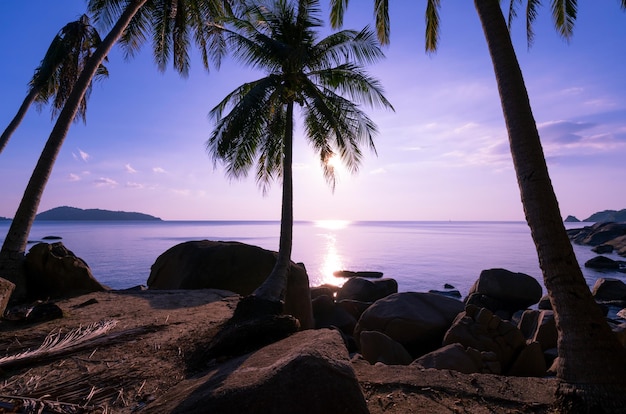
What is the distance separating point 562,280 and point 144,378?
5324 millimetres

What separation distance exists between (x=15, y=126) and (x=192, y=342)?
13.2 meters

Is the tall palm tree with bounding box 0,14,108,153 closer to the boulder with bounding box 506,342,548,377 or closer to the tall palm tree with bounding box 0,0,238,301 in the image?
the tall palm tree with bounding box 0,0,238,301

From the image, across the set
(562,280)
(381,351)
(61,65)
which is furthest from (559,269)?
(61,65)

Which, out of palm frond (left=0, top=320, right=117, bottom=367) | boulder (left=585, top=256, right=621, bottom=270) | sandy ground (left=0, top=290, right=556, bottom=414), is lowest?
boulder (left=585, top=256, right=621, bottom=270)

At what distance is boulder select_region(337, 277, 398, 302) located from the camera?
55.1ft

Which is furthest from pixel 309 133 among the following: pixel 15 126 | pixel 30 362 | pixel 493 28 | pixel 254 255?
pixel 15 126

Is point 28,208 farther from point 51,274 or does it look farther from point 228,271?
point 228,271

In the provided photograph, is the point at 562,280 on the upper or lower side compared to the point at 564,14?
lower

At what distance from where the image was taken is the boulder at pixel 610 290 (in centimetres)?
1672

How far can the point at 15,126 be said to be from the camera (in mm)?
13008

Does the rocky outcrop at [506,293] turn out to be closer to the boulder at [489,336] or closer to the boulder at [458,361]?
the boulder at [489,336]

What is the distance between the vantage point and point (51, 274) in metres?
9.24

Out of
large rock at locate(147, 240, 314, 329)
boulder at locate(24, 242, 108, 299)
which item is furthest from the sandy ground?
large rock at locate(147, 240, 314, 329)

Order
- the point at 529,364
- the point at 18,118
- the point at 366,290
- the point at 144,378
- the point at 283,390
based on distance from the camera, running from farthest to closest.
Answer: the point at 366,290 < the point at 18,118 < the point at 529,364 < the point at 144,378 < the point at 283,390
